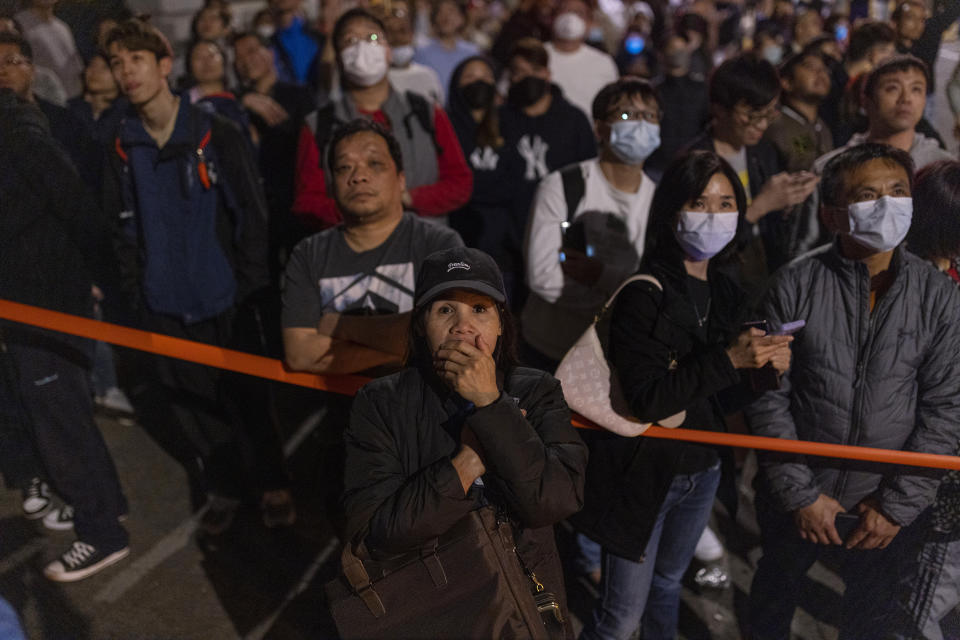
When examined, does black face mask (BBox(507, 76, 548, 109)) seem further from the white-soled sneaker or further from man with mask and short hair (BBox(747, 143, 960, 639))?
the white-soled sneaker

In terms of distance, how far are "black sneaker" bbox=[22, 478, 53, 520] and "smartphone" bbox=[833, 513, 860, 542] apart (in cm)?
317

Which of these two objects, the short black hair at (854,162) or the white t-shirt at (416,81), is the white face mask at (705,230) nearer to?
the short black hair at (854,162)

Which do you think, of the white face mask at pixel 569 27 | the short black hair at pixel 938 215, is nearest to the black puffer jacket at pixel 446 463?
the short black hair at pixel 938 215

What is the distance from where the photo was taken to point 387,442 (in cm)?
194

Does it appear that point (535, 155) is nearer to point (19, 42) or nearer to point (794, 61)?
point (794, 61)

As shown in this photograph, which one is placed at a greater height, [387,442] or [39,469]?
[387,442]

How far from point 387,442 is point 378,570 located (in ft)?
1.02

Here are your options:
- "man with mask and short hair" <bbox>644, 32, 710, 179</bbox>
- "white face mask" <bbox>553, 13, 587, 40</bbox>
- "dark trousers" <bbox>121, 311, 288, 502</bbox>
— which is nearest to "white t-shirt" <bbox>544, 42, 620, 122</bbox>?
"white face mask" <bbox>553, 13, 587, 40</bbox>

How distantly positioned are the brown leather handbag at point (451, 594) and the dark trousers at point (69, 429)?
6.90 feet

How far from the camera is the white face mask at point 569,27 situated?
19.3ft

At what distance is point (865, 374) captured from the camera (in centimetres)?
249

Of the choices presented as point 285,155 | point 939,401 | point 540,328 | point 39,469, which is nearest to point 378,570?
point 540,328

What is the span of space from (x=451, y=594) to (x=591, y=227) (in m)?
1.89

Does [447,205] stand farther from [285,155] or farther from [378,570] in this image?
[378,570]
